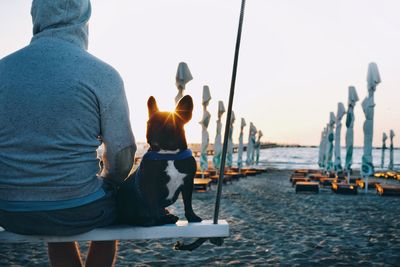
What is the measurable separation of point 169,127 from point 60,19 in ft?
2.17

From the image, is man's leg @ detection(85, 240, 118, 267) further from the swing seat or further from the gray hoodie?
the gray hoodie

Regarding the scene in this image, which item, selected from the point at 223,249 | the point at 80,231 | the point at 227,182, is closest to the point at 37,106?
the point at 80,231

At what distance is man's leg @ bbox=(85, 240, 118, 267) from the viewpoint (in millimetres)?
1866

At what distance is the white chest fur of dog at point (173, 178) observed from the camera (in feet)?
5.99

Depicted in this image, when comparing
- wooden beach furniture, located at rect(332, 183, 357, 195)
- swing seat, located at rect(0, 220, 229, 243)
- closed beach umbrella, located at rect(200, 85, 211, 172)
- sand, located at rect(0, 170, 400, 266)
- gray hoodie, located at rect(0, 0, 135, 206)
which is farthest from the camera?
closed beach umbrella, located at rect(200, 85, 211, 172)

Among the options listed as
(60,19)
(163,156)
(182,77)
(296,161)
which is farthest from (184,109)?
(296,161)

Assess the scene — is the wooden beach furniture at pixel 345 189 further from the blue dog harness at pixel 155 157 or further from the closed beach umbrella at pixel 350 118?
the blue dog harness at pixel 155 157

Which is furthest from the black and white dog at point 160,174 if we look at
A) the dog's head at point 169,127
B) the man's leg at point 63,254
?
the man's leg at point 63,254

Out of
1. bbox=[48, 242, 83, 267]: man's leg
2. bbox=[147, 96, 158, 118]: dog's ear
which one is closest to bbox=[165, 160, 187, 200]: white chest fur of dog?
bbox=[147, 96, 158, 118]: dog's ear

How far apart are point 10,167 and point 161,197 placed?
0.65m

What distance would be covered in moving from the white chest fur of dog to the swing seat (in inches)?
6.0

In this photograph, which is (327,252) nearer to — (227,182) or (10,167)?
(10,167)

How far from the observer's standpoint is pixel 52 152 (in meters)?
1.59

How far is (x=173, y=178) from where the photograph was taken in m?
1.84
